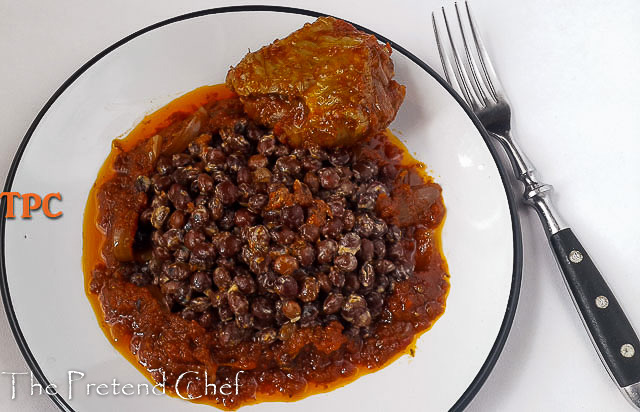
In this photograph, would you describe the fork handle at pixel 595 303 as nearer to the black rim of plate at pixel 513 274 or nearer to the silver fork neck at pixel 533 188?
the silver fork neck at pixel 533 188

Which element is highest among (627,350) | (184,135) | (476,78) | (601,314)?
(476,78)

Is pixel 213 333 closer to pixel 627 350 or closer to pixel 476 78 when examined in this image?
pixel 627 350

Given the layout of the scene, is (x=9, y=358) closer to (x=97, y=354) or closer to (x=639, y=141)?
(x=97, y=354)

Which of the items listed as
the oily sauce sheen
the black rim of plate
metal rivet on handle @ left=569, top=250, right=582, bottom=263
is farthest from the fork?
the oily sauce sheen

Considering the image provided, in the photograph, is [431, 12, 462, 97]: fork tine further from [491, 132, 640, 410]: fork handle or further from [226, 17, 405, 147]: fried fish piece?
[491, 132, 640, 410]: fork handle

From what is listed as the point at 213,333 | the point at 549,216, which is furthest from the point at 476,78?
the point at 213,333

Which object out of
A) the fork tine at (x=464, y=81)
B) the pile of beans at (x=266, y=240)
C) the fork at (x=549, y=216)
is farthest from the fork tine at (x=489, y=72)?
the pile of beans at (x=266, y=240)
